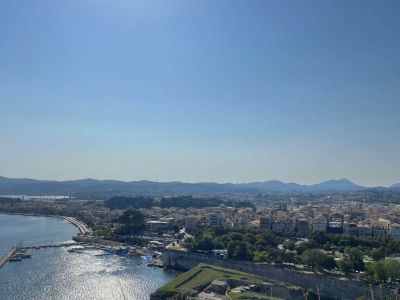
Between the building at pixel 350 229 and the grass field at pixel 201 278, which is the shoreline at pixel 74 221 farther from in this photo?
the building at pixel 350 229

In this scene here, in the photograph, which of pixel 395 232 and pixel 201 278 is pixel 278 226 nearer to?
pixel 395 232

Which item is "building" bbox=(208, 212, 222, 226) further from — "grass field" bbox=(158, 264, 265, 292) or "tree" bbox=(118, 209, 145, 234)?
"grass field" bbox=(158, 264, 265, 292)

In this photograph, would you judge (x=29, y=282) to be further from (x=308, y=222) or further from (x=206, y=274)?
(x=308, y=222)

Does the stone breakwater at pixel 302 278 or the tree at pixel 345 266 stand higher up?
the tree at pixel 345 266

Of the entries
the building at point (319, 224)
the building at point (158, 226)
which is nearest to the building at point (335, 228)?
the building at point (319, 224)

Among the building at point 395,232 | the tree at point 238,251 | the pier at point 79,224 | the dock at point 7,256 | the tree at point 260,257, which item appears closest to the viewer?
the tree at point 260,257

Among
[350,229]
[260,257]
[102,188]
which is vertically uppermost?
[102,188]

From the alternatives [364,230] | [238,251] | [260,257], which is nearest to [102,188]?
[364,230]
